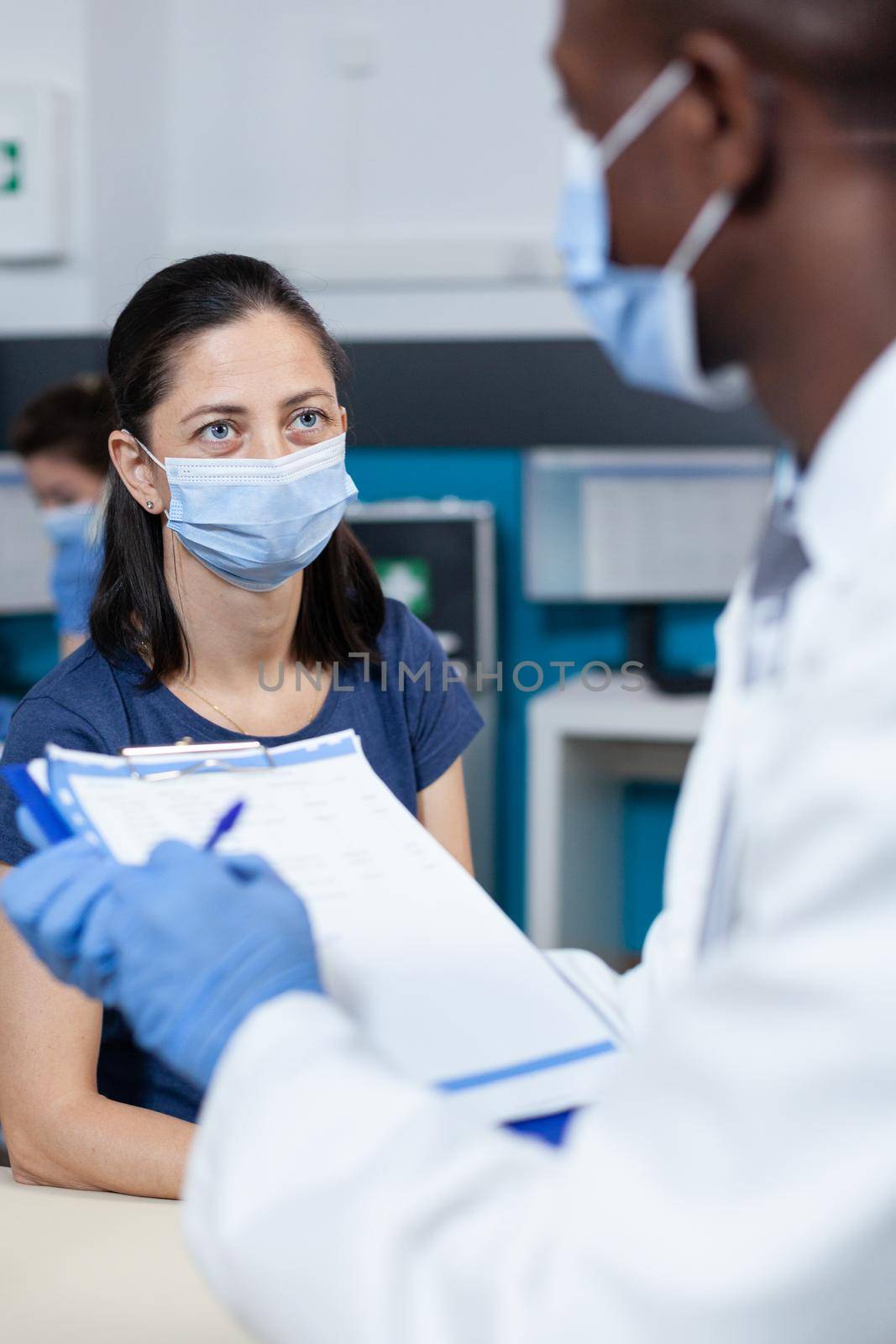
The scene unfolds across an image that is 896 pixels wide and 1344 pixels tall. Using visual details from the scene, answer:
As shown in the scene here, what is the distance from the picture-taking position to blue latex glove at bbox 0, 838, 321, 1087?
0.59 meters

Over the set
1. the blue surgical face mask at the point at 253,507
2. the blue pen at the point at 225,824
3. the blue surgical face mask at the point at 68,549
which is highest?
the blue pen at the point at 225,824

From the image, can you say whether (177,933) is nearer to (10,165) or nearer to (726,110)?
(726,110)

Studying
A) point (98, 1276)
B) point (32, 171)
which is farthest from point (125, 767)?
point (32, 171)

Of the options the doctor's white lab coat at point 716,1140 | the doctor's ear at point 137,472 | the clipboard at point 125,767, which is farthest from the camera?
the doctor's ear at point 137,472

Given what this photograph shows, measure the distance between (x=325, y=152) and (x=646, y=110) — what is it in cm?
273

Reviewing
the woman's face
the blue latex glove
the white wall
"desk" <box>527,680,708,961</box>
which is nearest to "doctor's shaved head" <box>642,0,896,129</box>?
the blue latex glove

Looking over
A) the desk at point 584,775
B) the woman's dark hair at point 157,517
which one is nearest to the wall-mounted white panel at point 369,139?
the desk at point 584,775

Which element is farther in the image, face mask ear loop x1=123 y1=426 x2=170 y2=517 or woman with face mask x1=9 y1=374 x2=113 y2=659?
woman with face mask x1=9 y1=374 x2=113 y2=659

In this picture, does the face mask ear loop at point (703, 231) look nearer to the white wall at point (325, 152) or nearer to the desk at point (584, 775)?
the desk at point (584, 775)

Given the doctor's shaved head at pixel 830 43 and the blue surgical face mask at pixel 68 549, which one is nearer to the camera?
the doctor's shaved head at pixel 830 43

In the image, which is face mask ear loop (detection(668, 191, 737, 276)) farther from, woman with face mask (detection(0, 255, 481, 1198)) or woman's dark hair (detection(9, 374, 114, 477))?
woman's dark hair (detection(9, 374, 114, 477))

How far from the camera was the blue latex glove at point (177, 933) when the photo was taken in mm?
589

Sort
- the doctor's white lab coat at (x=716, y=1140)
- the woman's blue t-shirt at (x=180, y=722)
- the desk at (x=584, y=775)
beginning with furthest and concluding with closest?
the desk at (x=584, y=775)
the woman's blue t-shirt at (x=180, y=722)
the doctor's white lab coat at (x=716, y=1140)

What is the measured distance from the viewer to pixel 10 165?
2955 mm
